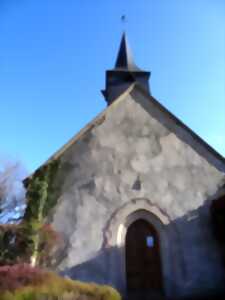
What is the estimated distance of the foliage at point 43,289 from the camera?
19.2 ft

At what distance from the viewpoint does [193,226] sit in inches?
385

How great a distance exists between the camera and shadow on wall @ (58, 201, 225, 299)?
29.3 feet

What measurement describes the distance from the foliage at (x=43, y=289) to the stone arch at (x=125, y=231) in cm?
271

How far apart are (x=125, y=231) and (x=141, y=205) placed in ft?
3.15

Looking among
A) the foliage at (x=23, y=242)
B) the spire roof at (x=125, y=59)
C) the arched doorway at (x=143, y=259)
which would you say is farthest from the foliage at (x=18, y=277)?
the spire roof at (x=125, y=59)

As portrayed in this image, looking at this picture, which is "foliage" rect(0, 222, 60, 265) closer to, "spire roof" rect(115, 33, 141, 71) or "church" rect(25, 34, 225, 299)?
"church" rect(25, 34, 225, 299)

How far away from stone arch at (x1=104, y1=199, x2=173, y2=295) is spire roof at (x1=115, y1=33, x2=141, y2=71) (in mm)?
14938

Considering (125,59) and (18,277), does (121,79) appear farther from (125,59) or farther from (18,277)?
(18,277)

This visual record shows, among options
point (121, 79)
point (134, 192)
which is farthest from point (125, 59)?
point (134, 192)

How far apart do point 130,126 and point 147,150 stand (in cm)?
112

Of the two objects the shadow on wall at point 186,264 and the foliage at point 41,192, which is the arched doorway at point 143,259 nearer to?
the shadow on wall at point 186,264

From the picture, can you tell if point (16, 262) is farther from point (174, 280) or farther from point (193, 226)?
point (193, 226)

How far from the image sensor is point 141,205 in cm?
983

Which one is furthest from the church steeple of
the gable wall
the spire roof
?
the gable wall
